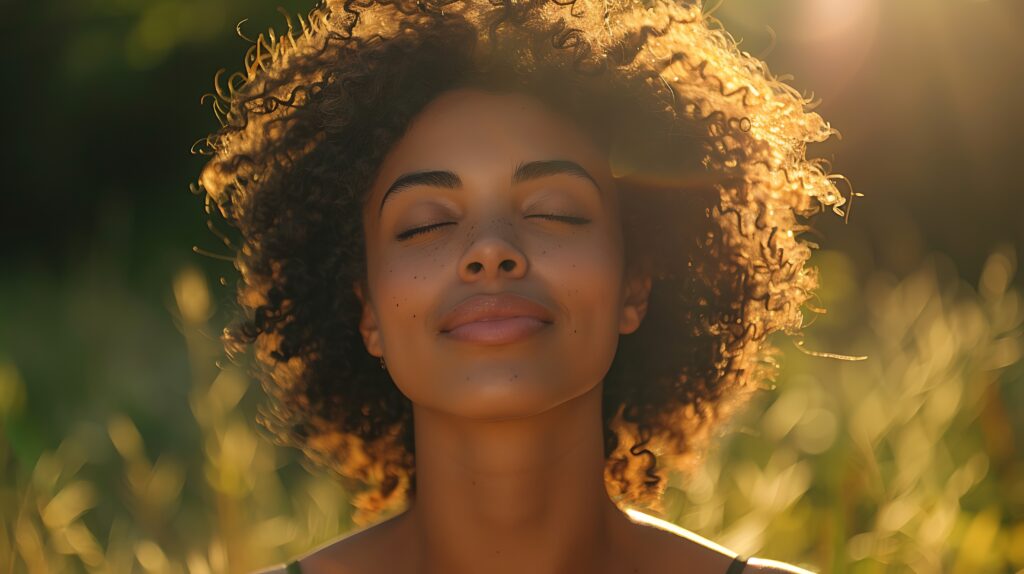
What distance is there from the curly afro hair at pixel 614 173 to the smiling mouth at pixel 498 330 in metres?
0.56

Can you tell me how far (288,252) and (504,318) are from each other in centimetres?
91

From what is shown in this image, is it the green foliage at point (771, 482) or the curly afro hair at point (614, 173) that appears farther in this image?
the green foliage at point (771, 482)

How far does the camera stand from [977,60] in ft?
24.8

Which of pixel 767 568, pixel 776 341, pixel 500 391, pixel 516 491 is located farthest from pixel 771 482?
pixel 776 341

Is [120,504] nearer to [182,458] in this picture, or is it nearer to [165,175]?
[182,458]

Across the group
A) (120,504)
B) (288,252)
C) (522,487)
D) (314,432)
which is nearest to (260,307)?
(288,252)

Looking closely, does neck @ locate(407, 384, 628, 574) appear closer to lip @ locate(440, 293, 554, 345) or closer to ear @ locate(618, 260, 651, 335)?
ear @ locate(618, 260, 651, 335)

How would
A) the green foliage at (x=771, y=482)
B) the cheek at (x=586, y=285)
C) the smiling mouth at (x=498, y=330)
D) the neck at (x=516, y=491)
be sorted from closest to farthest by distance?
the smiling mouth at (x=498, y=330), the cheek at (x=586, y=285), the neck at (x=516, y=491), the green foliage at (x=771, y=482)

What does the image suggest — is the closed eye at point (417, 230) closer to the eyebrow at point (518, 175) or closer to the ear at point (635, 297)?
the eyebrow at point (518, 175)

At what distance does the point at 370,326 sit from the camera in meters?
3.22

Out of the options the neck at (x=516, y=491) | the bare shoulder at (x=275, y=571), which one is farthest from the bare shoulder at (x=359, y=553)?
the neck at (x=516, y=491)

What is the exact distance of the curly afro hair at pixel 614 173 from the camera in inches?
128

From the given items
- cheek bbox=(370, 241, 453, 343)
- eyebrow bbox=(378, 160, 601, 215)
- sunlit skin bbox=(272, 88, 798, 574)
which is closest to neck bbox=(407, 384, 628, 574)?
sunlit skin bbox=(272, 88, 798, 574)

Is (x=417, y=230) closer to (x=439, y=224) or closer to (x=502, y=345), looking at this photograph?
(x=439, y=224)
